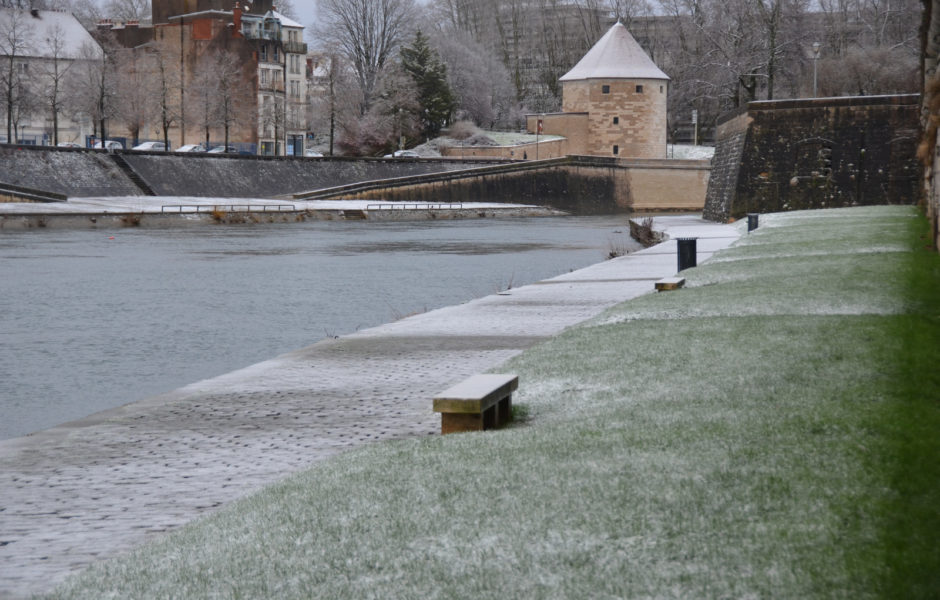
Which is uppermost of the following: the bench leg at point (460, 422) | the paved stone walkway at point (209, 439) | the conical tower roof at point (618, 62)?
the conical tower roof at point (618, 62)

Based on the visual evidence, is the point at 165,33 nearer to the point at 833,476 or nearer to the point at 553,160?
the point at 553,160

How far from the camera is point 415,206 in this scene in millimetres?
60250

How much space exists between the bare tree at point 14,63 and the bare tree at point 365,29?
66.8 ft

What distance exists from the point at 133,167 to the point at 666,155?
3393 centimetres

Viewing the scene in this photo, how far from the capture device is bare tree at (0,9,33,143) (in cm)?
5981

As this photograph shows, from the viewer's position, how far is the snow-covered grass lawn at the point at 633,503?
3930 mm

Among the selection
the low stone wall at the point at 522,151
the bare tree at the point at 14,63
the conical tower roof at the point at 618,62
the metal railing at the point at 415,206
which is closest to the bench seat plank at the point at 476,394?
the metal railing at the point at 415,206

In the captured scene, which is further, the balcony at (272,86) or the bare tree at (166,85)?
the balcony at (272,86)

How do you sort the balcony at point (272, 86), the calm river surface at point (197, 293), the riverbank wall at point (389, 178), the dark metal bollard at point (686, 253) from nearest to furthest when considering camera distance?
1. the calm river surface at point (197, 293)
2. the dark metal bollard at point (686, 253)
3. the riverbank wall at point (389, 178)
4. the balcony at point (272, 86)

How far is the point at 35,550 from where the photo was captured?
518 centimetres

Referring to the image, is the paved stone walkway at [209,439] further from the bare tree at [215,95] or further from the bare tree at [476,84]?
the bare tree at [476,84]

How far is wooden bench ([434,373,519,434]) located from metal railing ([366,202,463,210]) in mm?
49024

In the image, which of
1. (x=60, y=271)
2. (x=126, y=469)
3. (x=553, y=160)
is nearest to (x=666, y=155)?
(x=553, y=160)

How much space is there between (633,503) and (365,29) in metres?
80.9
